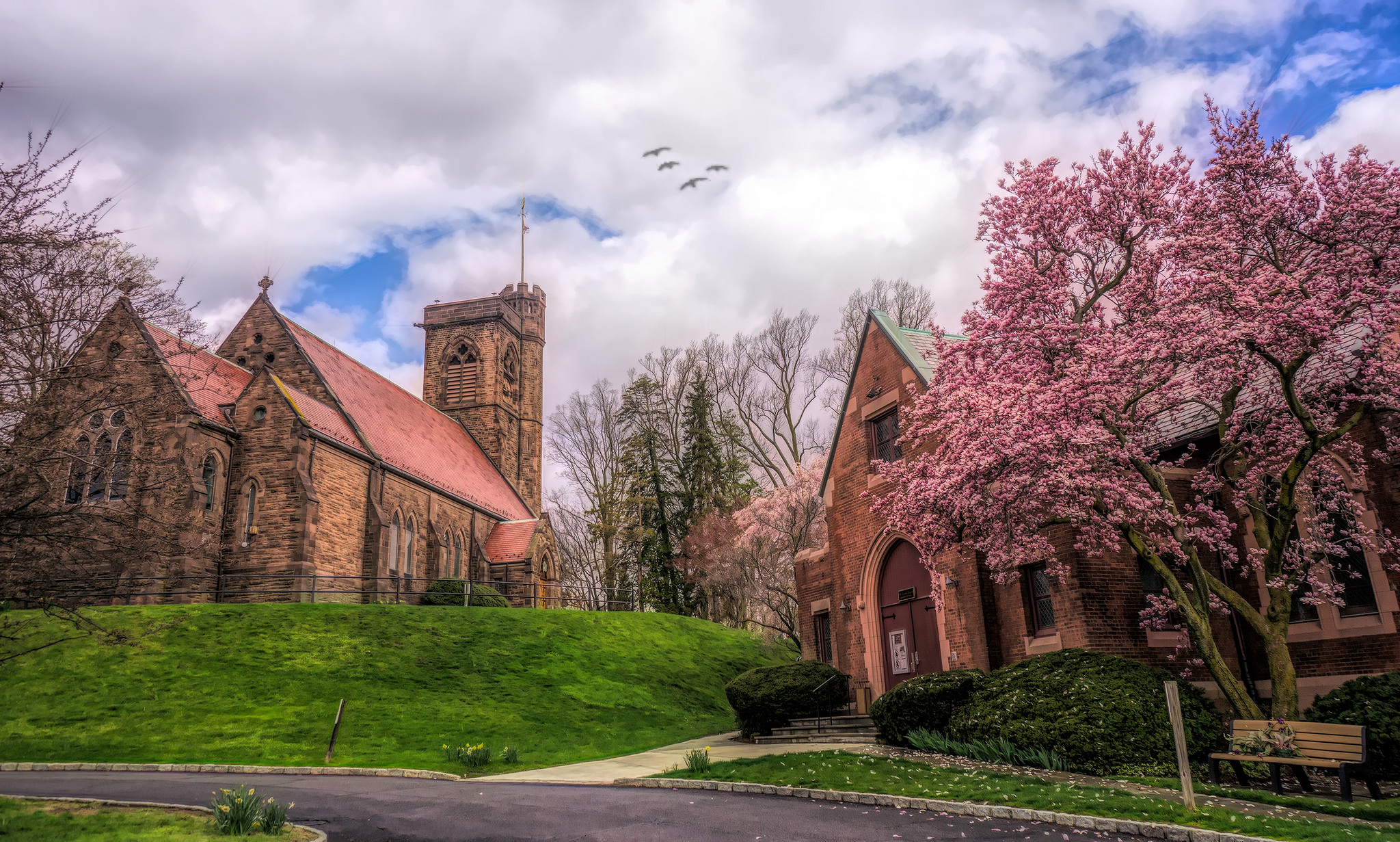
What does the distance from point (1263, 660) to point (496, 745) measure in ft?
48.0

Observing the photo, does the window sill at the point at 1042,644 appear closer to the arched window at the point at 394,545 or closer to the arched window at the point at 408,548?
the arched window at the point at 394,545

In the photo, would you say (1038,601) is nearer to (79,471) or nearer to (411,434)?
(79,471)

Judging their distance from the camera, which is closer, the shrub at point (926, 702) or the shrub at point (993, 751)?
the shrub at point (993, 751)

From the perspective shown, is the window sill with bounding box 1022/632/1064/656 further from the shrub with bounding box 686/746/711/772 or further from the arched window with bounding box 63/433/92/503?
the arched window with bounding box 63/433/92/503

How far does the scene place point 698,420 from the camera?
146 feet

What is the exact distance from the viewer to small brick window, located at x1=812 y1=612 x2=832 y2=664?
24844 mm

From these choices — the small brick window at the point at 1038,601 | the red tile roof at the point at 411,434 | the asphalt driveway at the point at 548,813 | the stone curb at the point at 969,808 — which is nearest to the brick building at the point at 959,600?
the small brick window at the point at 1038,601

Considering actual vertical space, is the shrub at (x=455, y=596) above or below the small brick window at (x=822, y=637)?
above

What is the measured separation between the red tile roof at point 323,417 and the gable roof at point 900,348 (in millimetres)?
17515

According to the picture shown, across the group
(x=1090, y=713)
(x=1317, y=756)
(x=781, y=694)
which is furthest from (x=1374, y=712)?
(x=781, y=694)

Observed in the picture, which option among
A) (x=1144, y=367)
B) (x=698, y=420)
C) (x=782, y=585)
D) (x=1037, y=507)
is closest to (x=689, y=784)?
(x=1037, y=507)

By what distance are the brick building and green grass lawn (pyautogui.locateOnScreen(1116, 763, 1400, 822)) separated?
3.87 m

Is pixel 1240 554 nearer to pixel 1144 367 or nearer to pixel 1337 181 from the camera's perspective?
pixel 1144 367

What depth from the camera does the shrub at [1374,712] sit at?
35.8 feet
